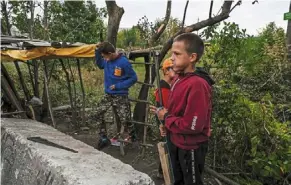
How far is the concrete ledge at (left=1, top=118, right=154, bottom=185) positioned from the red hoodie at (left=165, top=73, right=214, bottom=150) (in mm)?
473

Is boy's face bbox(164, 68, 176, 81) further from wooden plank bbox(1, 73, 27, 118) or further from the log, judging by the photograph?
wooden plank bbox(1, 73, 27, 118)

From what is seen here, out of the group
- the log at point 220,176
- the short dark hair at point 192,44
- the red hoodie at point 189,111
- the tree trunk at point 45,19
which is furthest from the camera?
the tree trunk at point 45,19

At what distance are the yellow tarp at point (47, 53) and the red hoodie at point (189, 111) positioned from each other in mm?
3039

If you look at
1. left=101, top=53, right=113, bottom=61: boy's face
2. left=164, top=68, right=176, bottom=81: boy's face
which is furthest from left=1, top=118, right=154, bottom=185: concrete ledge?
left=101, top=53, right=113, bottom=61: boy's face

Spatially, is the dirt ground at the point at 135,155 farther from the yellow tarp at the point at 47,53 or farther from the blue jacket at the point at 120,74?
the yellow tarp at the point at 47,53

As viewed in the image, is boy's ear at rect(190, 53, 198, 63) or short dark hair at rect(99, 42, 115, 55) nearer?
boy's ear at rect(190, 53, 198, 63)

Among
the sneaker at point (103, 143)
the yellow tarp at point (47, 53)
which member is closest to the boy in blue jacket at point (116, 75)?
the yellow tarp at point (47, 53)

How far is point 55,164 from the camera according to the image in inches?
Result: 90.4

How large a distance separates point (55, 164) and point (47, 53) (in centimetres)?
332

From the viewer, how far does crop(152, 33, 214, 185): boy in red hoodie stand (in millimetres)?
2430

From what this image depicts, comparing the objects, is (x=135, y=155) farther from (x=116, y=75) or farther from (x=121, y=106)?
(x=116, y=75)

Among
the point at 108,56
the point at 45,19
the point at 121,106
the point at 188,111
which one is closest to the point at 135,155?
the point at 121,106

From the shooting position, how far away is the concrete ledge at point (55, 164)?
2.09 meters

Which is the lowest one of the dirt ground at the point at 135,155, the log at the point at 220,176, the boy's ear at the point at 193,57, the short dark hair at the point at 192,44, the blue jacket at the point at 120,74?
the dirt ground at the point at 135,155
